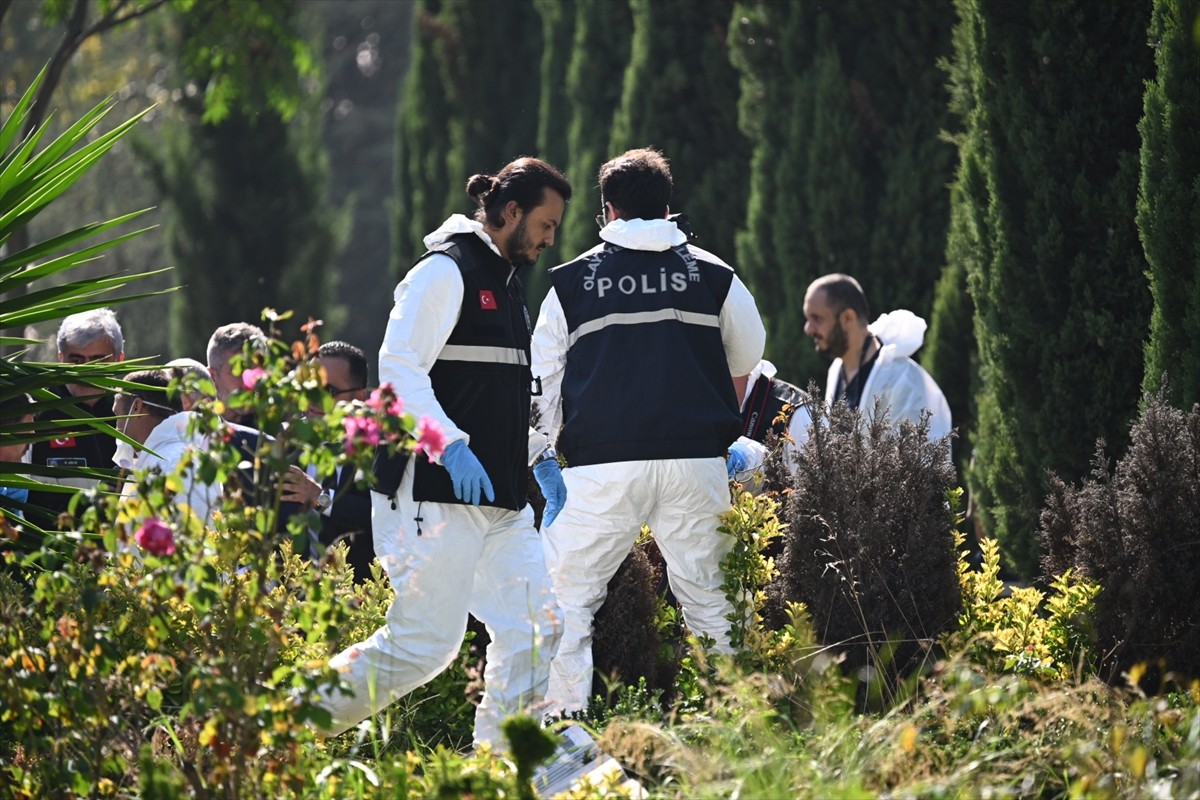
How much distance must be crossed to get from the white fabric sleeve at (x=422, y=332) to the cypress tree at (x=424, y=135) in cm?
1275

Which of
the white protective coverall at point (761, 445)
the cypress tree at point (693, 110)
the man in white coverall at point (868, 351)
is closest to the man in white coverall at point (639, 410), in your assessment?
the white protective coverall at point (761, 445)

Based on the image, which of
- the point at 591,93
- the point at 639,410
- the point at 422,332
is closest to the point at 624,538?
the point at 639,410

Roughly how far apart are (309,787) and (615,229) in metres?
2.60

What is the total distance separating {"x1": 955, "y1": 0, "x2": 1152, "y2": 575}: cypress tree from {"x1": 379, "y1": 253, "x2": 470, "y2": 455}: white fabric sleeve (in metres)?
3.34

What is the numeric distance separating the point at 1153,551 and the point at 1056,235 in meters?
2.29

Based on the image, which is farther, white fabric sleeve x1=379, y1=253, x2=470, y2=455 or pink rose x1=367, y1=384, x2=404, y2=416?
white fabric sleeve x1=379, y1=253, x2=470, y2=455

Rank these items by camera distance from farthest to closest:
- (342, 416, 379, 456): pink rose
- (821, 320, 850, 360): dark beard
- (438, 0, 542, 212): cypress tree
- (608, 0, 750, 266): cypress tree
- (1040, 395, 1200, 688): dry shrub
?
(438, 0, 542, 212): cypress tree < (608, 0, 750, 266): cypress tree < (821, 320, 850, 360): dark beard < (1040, 395, 1200, 688): dry shrub < (342, 416, 379, 456): pink rose

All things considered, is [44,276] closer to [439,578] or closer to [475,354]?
[475,354]

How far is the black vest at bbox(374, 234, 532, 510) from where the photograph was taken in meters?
4.68

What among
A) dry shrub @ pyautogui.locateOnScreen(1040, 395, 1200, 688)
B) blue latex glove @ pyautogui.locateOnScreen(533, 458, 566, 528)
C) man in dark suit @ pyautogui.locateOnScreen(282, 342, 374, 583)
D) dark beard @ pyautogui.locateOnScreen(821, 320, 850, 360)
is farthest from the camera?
dark beard @ pyautogui.locateOnScreen(821, 320, 850, 360)

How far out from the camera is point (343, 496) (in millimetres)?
6438

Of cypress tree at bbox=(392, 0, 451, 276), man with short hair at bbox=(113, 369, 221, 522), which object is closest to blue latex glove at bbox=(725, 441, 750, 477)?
man with short hair at bbox=(113, 369, 221, 522)

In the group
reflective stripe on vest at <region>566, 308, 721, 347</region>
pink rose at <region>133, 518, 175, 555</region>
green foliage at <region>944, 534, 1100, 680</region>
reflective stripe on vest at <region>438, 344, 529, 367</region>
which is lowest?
green foliage at <region>944, 534, 1100, 680</region>

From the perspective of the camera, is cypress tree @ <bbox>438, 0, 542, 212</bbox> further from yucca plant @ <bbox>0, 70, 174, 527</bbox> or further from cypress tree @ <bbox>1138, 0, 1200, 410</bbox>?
yucca plant @ <bbox>0, 70, 174, 527</bbox>
